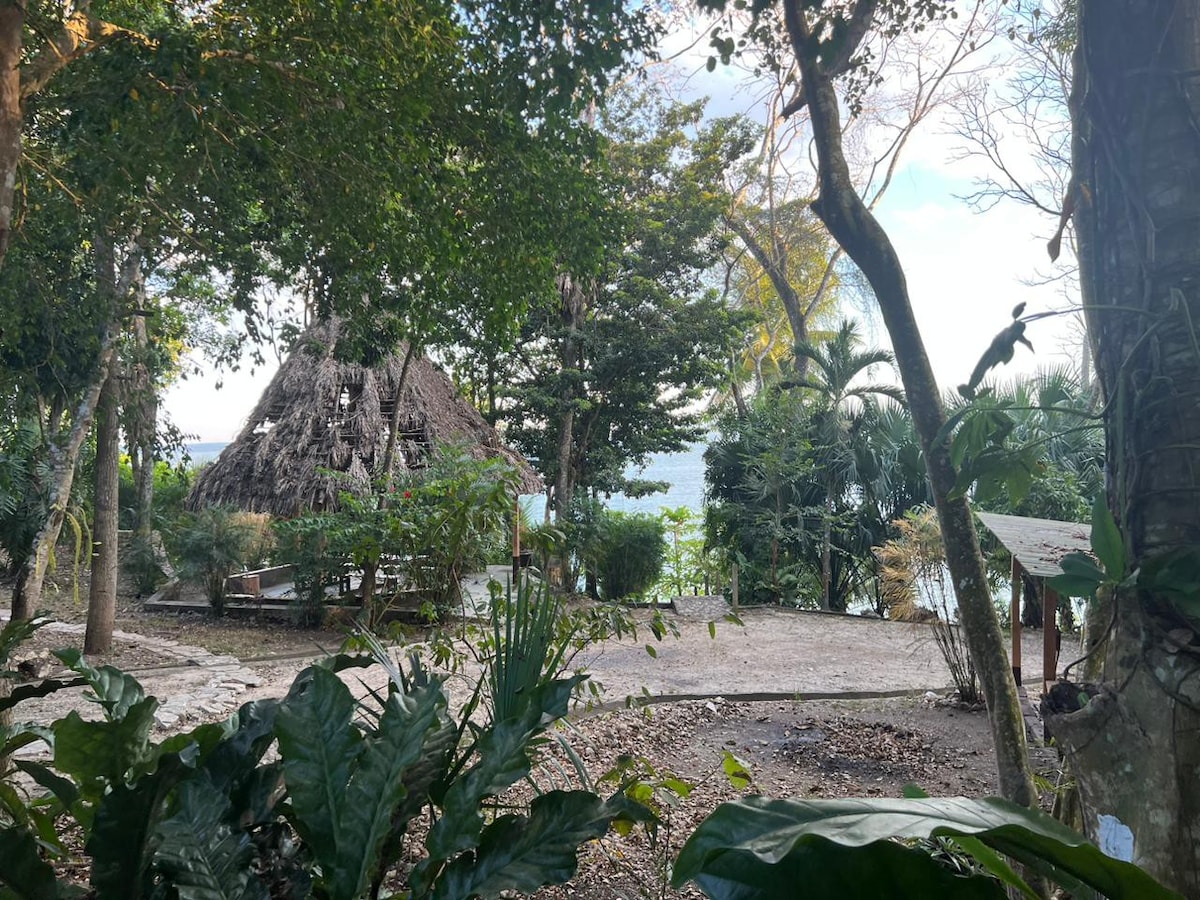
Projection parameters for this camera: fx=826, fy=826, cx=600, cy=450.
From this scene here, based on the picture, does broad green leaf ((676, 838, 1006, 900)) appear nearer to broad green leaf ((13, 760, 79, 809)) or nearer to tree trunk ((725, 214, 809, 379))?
broad green leaf ((13, 760, 79, 809))

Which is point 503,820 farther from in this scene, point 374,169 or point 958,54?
point 958,54

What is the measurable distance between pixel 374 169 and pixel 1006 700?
3175 millimetres

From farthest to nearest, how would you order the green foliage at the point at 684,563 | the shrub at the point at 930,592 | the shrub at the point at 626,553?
the green foliage at the point at 684,563
the shrub at the point at 626,553
the shrub at the point at 930,592

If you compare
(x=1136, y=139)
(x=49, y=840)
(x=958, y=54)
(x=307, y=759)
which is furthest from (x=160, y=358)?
(x=958, y=54)

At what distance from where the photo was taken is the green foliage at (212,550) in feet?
28.7

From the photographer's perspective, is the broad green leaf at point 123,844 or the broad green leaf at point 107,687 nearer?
the broad green leaf at point 123,844

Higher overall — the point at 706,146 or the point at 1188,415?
the point at 706,146

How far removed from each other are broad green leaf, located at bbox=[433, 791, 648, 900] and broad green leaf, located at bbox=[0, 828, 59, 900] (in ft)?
2.32

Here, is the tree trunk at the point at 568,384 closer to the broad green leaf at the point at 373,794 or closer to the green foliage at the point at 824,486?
the green foliage at the point at 824,486

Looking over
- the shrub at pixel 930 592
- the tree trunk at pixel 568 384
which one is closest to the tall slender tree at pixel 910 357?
the shrub at pixel 930 592

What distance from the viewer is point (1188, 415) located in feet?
3.87

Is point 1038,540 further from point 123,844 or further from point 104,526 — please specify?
point 104,526

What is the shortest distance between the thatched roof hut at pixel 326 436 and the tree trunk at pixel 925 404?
284 inches

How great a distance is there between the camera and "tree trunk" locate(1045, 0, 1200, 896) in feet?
3.60
